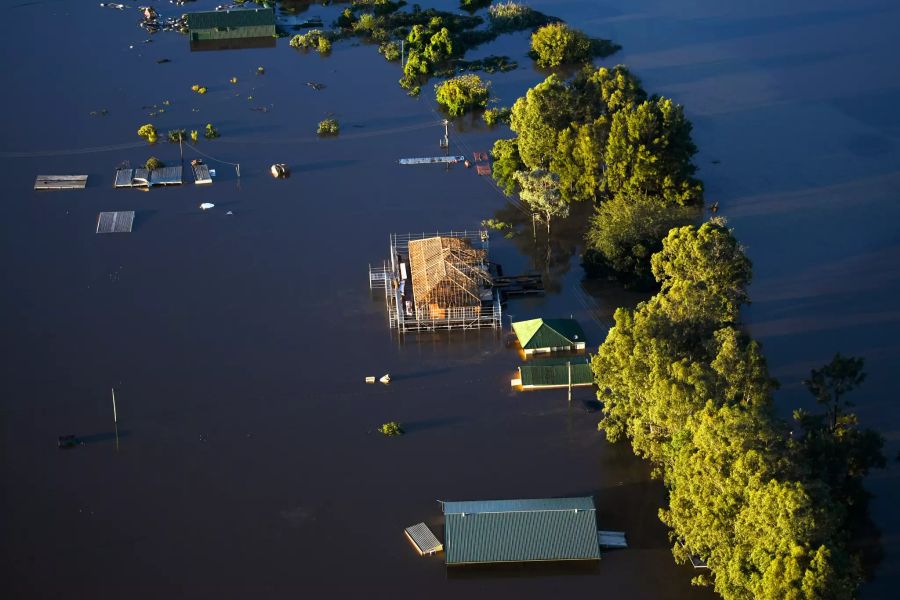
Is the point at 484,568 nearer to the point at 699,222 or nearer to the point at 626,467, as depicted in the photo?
the point at 626,467

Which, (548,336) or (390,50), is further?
(390,50)

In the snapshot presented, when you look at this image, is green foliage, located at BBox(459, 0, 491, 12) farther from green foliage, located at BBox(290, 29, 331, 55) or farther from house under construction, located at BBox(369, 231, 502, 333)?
house under construction, located at BBox(369, 231, 502, 333)

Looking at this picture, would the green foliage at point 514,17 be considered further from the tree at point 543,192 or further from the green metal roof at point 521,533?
the green metal roof at point 521,533

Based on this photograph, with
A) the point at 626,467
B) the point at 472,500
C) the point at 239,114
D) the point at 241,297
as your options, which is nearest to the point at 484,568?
the point at 472,500

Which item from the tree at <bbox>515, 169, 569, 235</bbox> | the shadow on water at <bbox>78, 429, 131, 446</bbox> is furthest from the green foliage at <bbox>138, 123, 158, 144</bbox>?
the shadow on water at <bbox>78, 429, 131, 446</bbox>

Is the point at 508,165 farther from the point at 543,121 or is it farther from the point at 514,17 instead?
the point at 514,17

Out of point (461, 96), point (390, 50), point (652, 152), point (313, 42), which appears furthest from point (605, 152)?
point (313, 42)

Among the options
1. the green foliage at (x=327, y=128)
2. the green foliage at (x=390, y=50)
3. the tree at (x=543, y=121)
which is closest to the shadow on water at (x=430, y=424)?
the tree at (x=543, y=121)
